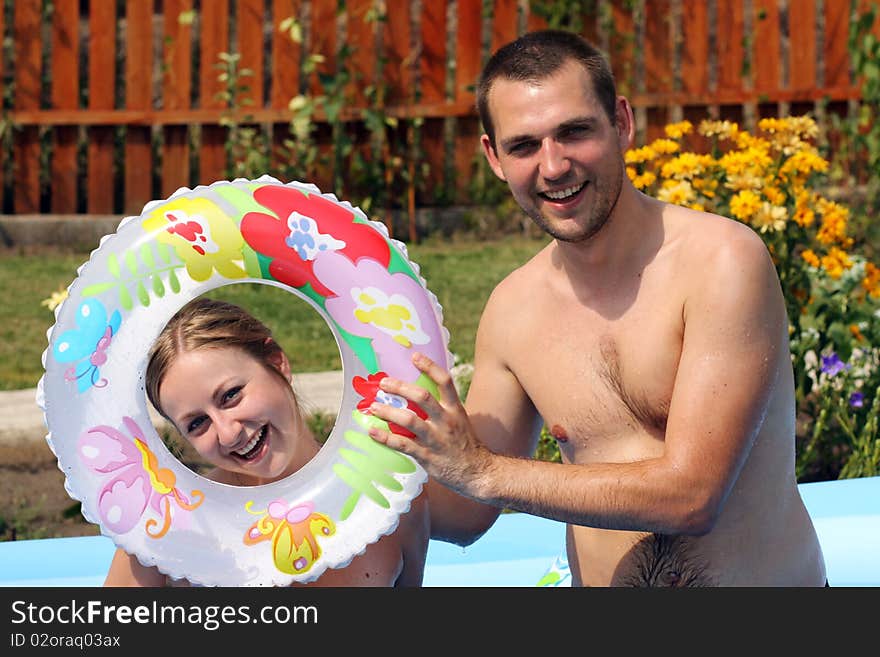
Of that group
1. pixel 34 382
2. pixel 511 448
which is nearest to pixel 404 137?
pixel 34 382

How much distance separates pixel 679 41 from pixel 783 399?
5.90 meters

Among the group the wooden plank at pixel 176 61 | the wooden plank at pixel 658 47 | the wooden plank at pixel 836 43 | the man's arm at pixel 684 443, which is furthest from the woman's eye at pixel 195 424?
the wooden plank at pixel 836 43

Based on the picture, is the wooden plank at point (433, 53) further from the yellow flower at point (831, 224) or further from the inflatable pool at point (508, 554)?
the inflatable pool at point (508, 554)

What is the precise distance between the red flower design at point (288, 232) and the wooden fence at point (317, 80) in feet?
16.9

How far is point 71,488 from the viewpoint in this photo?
2789 millimetres

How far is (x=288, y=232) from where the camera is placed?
2.79 meters

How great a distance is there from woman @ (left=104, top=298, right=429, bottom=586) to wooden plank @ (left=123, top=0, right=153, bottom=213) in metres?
5.34

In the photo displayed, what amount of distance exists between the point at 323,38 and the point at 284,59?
0.80 ft

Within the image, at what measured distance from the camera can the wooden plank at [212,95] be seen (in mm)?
8039

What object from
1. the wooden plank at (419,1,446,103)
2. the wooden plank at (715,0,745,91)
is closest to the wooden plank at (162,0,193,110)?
the wooden plank at (419,1,446,103)

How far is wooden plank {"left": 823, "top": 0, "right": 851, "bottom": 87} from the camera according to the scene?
835cm

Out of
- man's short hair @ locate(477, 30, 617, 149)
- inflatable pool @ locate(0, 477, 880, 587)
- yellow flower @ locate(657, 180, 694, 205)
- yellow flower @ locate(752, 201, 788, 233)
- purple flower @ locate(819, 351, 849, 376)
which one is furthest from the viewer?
purple flower @ locate(819, 351, 849, 376)

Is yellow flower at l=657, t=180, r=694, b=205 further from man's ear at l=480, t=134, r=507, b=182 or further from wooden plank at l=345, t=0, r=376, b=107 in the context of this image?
wooden plank at l=345, t=0, r=376, b=107
